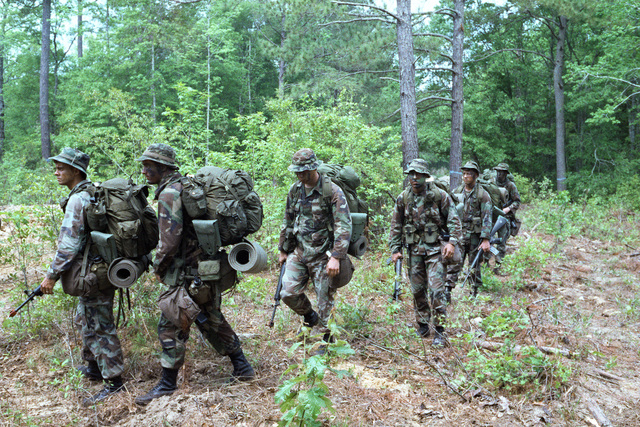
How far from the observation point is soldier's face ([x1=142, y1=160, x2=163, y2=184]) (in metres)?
4.10

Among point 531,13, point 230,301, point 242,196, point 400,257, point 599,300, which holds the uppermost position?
point 531,13

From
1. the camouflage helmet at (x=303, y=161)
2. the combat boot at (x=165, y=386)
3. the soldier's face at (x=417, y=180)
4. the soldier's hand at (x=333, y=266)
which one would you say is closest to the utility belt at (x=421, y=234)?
the soldier's face at (x=417, y=180)

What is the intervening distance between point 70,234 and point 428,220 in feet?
12.8

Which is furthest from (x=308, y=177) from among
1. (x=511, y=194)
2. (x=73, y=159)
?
(x=511, y=194)

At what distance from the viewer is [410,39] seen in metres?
10.4

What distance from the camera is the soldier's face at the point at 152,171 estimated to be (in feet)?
13.5

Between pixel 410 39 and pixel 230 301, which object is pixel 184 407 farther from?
pixel 410 39

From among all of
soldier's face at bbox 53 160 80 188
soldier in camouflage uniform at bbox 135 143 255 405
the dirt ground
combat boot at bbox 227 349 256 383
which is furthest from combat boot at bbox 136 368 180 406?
soldier's face at bbox 53 160 80 188

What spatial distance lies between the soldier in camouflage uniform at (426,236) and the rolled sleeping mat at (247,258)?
2354mm

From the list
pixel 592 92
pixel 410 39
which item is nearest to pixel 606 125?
pixel 592 92

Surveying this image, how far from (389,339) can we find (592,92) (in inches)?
801

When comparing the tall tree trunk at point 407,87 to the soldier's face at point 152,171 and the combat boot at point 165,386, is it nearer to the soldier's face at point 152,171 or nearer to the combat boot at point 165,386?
the soldier's face at point 152,171

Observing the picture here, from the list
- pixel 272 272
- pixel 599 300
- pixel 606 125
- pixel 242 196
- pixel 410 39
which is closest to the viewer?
pixel 242 196

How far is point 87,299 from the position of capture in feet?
14.0
